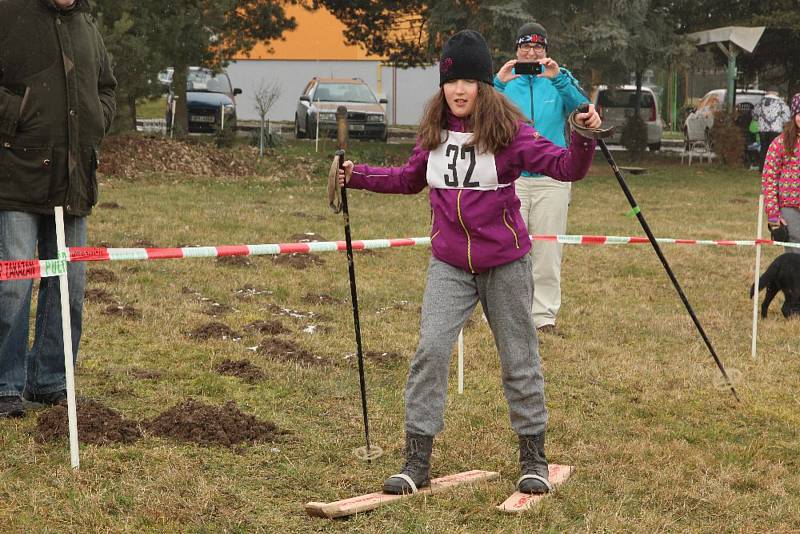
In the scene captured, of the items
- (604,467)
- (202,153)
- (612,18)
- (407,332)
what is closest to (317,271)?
(407,332)

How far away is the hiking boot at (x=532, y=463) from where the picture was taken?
4.73 meters

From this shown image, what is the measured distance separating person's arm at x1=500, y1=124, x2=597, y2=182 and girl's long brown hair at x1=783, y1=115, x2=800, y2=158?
16.9 ft

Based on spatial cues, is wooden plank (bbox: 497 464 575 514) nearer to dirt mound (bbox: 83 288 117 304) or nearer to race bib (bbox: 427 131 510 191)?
race bib (bbox: 427 131 510 191)

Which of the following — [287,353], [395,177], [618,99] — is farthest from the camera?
[618,99]

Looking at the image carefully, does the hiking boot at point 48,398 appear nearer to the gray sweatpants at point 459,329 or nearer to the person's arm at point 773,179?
→ the gray sweatpants at point 459,329

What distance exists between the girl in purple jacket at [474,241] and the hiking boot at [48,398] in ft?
6.59

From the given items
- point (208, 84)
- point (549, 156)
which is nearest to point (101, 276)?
point (549, 156)

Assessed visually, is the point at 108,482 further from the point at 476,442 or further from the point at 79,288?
the point at 476,442

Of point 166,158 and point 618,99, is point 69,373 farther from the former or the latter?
point 618,99

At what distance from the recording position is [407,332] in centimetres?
826

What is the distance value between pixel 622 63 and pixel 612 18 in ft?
2.84

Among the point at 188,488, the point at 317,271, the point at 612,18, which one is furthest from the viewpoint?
the point at 612,18

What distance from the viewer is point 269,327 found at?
26.5 feet

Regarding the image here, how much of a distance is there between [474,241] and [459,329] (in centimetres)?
39
